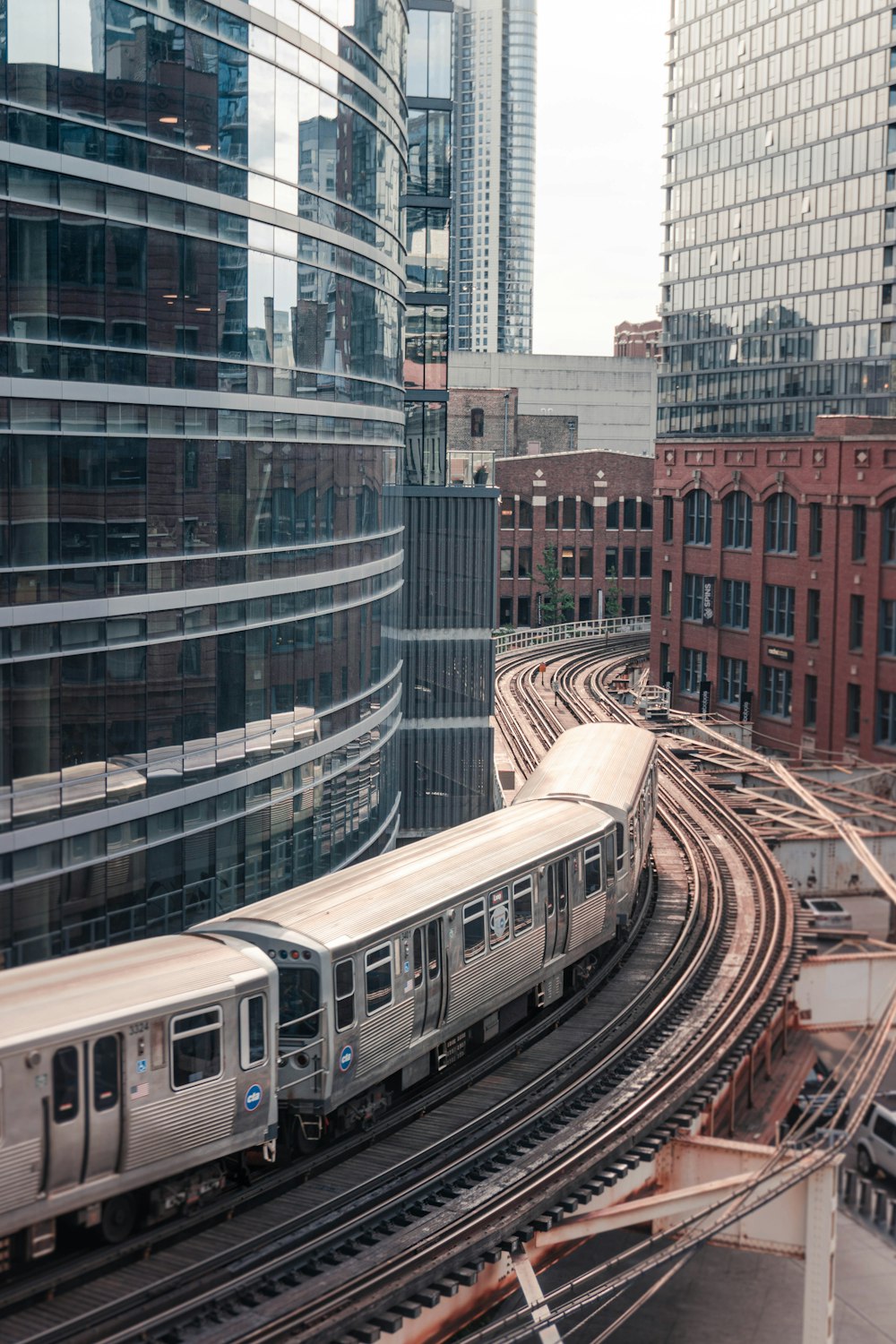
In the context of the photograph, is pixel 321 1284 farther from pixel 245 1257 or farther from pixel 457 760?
pixel 457 760

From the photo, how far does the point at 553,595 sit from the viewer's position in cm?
8781

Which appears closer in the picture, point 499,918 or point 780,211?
point 499,918

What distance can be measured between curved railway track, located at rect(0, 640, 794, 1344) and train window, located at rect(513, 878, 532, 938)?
1.86 metres

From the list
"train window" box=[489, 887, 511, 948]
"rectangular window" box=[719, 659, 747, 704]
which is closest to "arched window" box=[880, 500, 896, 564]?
"rectangular window" box=[719, 659, 747, 704]

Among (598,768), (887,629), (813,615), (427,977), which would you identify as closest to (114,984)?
(427,977)

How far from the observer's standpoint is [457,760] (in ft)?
139

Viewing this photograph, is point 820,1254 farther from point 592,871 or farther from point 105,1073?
point 105,1073

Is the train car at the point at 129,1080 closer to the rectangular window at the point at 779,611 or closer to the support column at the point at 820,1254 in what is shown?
the support column at the point at 820,1254

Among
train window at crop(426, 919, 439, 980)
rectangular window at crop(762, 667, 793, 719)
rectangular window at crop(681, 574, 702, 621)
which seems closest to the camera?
train window at crop(426, 919, 439, 980)

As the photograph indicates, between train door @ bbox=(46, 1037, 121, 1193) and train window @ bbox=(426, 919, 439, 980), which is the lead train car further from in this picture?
train door @ bbox=(46, 1037, 121, 1193)

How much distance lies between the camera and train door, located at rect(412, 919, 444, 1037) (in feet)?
62.7

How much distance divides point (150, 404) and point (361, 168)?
8.98m

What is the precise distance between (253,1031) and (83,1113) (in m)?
2.26

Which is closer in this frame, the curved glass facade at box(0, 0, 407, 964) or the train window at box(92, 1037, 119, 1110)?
the train window at box(92, 1037, 119, 1110)
